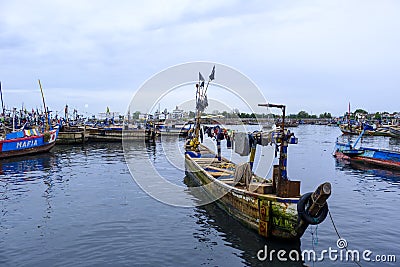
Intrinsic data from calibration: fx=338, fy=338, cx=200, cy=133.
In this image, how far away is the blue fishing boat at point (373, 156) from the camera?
23.7m

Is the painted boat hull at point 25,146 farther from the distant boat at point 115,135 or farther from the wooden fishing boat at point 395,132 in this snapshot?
the wooden fishing boat at point 395,132

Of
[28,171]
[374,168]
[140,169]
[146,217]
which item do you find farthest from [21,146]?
[374,168]

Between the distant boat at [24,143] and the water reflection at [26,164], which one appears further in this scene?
the distant boat at [24,143]

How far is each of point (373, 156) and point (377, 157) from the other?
15.4 inches

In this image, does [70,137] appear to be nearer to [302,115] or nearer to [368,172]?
[368,172]

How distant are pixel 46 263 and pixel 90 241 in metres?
1.53

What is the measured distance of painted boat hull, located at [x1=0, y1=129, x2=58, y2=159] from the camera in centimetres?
2620

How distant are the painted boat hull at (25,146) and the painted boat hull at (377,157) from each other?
85.5 ft

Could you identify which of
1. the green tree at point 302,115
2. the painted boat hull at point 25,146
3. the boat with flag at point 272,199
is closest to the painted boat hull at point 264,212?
the boat with flag at point 272,199

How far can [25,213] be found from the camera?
1247 centimetres

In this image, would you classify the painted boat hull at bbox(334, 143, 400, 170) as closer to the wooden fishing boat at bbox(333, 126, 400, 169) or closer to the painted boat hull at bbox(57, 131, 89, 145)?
the wooden fishing boat at bbox(333, 126, 400, 169)

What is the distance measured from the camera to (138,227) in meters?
11.2

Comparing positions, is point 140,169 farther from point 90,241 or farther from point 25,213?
point 90,241

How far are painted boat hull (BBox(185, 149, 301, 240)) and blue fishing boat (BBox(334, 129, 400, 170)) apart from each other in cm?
1694
